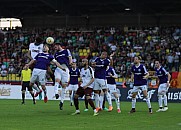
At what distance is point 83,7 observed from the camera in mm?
61938

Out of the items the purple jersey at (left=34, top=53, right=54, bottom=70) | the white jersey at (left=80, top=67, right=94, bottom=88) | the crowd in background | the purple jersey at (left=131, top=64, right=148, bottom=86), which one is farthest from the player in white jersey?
the crowd in background

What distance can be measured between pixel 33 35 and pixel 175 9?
16.1 metres

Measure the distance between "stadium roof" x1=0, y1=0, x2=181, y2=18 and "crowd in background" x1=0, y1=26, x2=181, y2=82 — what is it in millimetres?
2677

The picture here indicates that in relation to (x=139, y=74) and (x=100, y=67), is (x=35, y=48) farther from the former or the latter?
(x=139, y=74)

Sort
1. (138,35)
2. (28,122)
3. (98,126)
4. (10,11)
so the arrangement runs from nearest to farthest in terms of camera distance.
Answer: (98,126)
(28,122)
(138,35)
(10,11)

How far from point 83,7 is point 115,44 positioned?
1326 centimetres

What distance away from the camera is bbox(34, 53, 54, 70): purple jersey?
21.4m

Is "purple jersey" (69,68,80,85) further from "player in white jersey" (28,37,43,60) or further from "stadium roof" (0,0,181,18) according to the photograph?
"stadium roof" (0,0,181,18)

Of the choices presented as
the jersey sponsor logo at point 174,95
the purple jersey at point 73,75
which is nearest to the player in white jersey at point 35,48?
the purple jersey at point 73,75

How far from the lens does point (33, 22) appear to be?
64.7 meters

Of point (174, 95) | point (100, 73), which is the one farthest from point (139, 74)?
point (174, 95)

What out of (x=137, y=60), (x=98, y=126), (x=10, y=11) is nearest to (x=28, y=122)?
(x=98, y=126)

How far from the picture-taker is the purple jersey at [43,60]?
842 inches

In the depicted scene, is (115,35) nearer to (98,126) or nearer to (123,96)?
(123,96)
